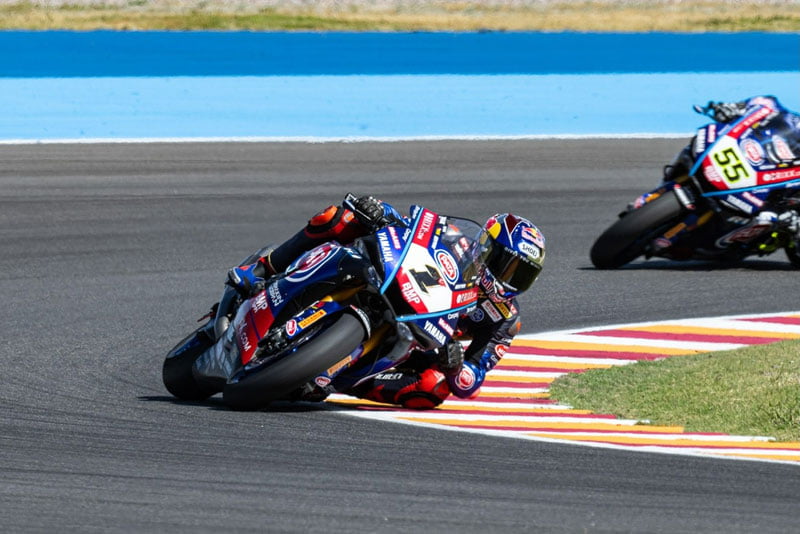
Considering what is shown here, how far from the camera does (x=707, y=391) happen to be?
27.3 ft

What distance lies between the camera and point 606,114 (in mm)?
21344

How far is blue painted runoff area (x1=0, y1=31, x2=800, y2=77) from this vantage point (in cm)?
2258

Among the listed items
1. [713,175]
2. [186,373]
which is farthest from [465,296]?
[713,175]

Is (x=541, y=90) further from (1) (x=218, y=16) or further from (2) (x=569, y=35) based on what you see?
(1) (x=218, y=16)

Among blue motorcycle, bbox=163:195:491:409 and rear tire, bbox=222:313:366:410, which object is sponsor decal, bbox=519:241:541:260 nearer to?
blue motorcycle, bbox=163:195:491:409

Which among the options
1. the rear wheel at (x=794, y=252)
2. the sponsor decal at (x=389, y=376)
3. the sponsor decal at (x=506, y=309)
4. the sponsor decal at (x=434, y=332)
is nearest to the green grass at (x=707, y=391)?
the sponsor decal at (x=506, y=309)

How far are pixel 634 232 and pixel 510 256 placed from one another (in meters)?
5.20

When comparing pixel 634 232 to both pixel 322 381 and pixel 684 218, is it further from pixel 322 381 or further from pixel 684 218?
pixel 322 381

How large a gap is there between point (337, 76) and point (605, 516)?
17.9 m

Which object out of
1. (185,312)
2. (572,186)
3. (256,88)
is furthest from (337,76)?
(185,312)

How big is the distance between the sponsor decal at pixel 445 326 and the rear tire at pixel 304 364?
1.40 feet

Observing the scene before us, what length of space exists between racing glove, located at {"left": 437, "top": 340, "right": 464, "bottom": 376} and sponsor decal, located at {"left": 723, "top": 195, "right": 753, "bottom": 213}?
5.55m

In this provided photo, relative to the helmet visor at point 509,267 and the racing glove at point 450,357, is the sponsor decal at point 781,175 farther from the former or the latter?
the racing glove at point 450,357

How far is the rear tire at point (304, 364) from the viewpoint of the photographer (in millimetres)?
6938
